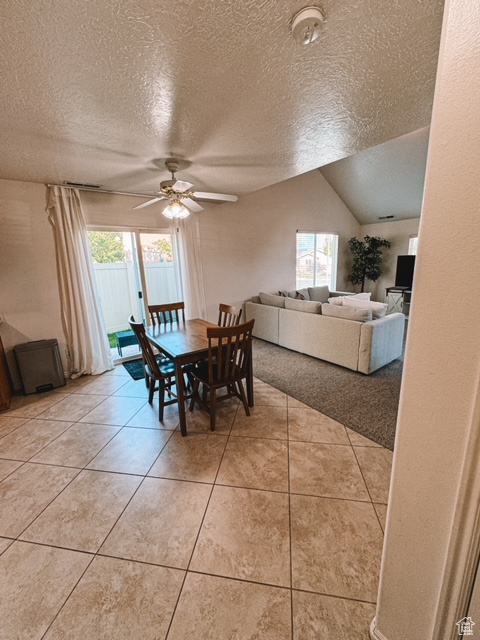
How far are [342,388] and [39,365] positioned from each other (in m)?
3.53

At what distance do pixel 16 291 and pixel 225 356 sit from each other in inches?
109

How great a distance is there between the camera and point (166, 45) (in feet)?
3.93

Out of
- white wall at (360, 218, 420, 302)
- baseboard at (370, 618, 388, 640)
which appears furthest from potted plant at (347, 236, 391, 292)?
baseboard at (370, 618, 388, 640)

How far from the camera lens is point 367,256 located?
6574mm

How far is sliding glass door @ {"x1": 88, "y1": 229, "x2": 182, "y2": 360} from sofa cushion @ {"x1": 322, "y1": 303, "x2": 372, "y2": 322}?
91.6 inches

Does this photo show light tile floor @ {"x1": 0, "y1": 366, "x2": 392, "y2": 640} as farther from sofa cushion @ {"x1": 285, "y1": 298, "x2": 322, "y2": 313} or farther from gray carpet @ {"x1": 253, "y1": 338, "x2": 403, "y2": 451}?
sofa cushion @ {"x1": 285, "y1": 298, "x2": 322, "y2": 313}

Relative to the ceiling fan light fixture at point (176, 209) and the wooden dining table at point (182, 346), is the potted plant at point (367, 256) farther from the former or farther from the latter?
the ceiling fan light fixture at point (176, 209)

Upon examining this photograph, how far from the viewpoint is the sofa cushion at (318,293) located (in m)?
5.50

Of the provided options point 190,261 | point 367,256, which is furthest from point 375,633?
point 367,256

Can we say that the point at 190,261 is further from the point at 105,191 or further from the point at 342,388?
the point at 342,388

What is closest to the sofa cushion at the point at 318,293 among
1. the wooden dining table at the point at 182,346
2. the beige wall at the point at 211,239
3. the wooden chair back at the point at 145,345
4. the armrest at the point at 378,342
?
the beige wall at the point at 211,239

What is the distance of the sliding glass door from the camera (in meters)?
3.75

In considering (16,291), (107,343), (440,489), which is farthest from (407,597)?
(16,291)

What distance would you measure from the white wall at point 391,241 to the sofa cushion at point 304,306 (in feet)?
13.0
